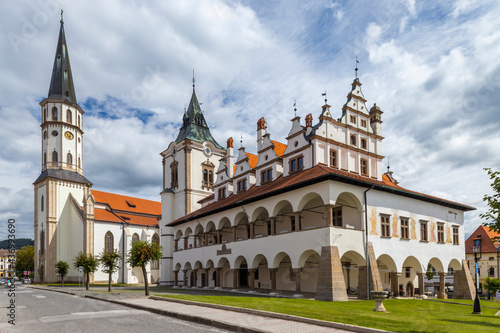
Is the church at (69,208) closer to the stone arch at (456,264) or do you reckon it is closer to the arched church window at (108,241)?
the arched church window at (108,241)

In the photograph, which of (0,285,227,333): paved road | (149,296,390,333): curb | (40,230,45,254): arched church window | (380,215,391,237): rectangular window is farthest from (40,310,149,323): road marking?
(40,230,45,254): arched church window

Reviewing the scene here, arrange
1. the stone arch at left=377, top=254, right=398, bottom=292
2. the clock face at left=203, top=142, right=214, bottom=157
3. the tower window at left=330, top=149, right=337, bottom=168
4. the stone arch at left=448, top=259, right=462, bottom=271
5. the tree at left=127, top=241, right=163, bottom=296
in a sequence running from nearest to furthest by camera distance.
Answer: the stone arch at left=377, top=254, right=398, bottom=292
the tree at left=127, top=241, right=163, bottom=296
the tower window at left=330, top=149, right=337, bottom=168
the stone arch at left=448, top=259, right=462, bottom=271
the clock face at left=203, top=142, right=214, bottom=157

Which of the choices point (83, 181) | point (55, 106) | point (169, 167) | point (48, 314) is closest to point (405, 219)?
point (48, 314)

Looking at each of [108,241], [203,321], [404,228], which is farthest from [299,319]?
[108,241]

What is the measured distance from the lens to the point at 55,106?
217 ft

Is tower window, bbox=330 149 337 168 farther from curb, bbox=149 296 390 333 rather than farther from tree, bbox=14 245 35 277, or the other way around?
tree, bbox=14 245 35 277

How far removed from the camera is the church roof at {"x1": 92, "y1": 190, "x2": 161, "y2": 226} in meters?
64.8

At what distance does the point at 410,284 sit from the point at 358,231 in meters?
11.6

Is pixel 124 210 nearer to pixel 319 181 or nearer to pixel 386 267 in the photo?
pixel 386 267

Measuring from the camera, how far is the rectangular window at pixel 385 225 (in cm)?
2808

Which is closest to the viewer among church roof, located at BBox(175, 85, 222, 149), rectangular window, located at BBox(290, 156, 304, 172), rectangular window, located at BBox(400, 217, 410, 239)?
rectangular window, located at BBox(400, 217, 410, 239)

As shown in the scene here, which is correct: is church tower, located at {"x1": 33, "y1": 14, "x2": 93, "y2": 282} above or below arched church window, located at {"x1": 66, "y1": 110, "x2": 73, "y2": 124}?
below

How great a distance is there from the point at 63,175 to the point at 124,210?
459 inches

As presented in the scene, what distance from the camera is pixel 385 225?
92.6 feet
